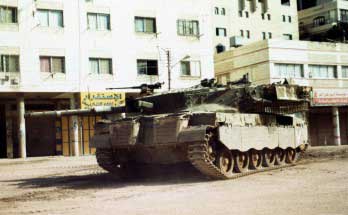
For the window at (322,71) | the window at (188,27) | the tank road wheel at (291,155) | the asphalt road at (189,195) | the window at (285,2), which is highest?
the window at (285,2)

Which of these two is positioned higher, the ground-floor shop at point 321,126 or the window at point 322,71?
the window at point 322,71

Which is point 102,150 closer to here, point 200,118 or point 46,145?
point 200,118

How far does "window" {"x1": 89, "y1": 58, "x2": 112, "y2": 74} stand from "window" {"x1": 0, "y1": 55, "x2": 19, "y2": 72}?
184 inches

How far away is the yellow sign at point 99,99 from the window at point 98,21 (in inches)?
172

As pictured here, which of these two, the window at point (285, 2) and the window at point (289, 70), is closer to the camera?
the window at point (289, 70)

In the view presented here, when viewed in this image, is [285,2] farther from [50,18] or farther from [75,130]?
[75,130]

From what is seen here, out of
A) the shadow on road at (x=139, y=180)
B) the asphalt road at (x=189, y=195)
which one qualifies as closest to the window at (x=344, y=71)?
the asphalt road at (x=189, y=195)

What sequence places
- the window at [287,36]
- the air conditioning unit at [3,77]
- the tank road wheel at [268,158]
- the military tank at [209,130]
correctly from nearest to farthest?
the military tank at [209,130], the tank road wheel at [268,158], the air conditioning unit at [3,77], the window at [287,36]

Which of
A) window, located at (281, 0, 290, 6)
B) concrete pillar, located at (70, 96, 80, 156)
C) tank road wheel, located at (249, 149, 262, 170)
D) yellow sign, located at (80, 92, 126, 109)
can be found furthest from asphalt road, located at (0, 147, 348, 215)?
window, located at (281, 0, 290, 6)

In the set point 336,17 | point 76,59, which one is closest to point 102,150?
point 76,59

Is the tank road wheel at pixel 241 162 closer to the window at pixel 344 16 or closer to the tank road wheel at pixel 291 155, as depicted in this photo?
the tank road wheel at pixel 291 155

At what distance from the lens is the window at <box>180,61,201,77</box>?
36.0 m

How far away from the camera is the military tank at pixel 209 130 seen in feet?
43.4

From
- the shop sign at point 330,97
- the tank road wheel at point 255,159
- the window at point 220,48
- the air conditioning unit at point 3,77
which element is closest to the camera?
the tank road wheel at point 255,159
